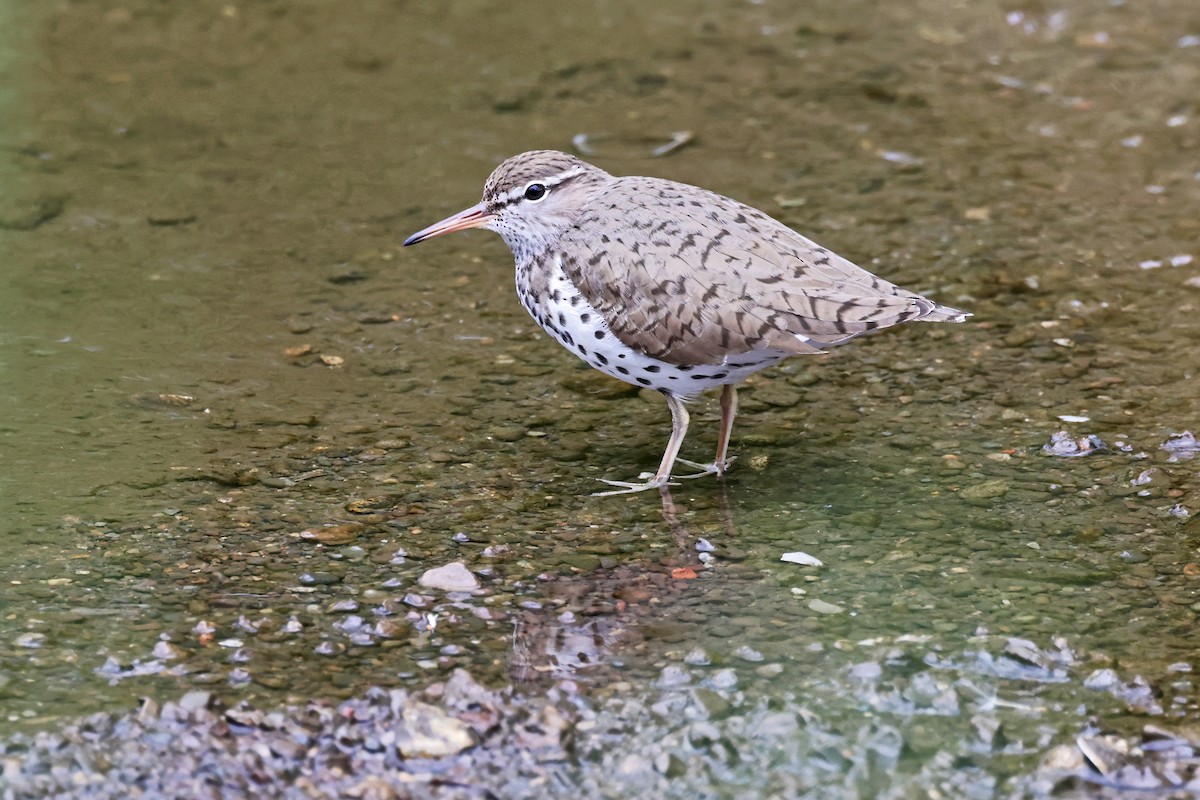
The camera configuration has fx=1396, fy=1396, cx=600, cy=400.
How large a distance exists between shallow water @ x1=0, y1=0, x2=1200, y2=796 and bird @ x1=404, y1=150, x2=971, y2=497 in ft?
2.01

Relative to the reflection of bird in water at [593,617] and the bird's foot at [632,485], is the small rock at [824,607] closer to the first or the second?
the reflection of bird in water at [593,617]

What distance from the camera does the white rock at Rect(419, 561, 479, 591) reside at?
211 inches

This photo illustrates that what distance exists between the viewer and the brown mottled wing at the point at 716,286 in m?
5.77

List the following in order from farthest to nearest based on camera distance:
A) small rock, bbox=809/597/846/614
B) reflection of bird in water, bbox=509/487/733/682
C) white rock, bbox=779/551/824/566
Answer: white rock, bbox=779/551/824/566, small rock, bbox=809/597/846/614, reflection of bird in water, bbox=509/487/733/682

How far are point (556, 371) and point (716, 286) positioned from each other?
1523 mm

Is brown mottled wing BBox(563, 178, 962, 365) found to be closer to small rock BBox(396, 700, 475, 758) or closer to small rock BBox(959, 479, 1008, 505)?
small rock BBox(959, 479, 1008, 505)

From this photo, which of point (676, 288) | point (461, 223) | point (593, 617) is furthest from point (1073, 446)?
point (461, 223)

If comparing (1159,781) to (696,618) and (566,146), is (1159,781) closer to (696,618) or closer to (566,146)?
(696,618)

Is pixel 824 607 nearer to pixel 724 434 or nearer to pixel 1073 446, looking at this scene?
pixel 724 434

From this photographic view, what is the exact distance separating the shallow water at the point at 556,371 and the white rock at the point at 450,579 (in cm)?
6

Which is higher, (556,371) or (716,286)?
(716,286)

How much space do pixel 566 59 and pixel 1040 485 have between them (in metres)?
5.67

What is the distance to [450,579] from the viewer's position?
5398mm

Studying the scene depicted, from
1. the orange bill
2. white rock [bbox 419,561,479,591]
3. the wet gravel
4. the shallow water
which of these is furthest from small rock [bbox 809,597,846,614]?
the orange bill
